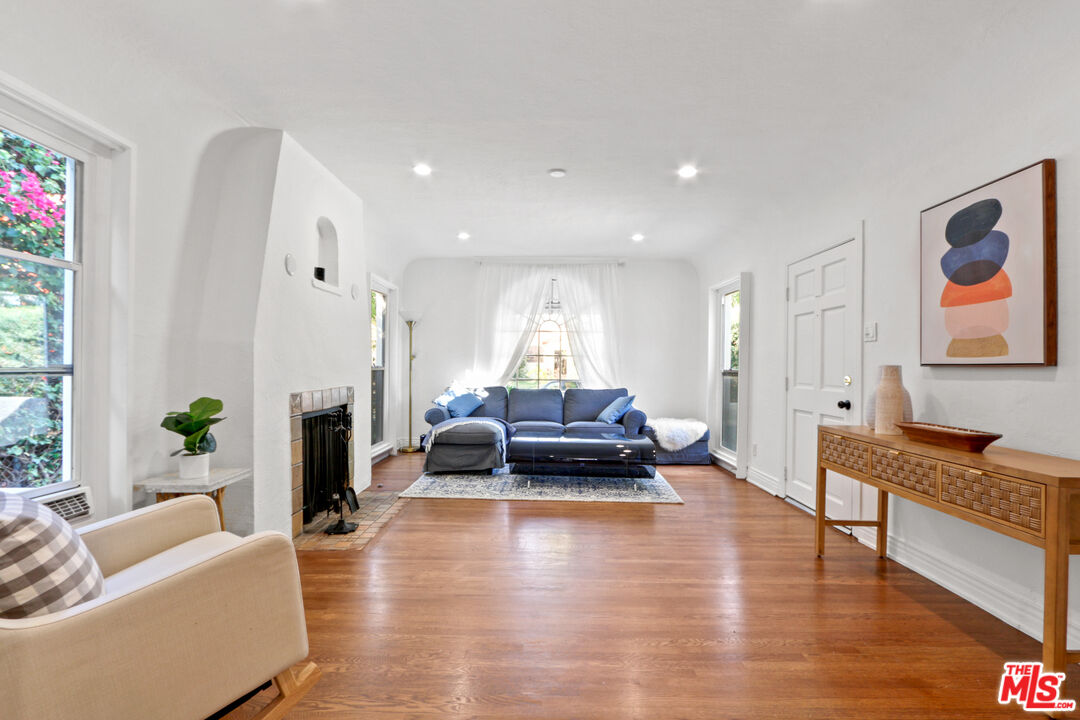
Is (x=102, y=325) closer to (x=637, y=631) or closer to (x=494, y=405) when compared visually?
(x=637, y=631)

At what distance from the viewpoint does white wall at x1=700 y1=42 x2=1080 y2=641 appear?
6.60ft

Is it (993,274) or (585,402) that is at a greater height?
(993,274)

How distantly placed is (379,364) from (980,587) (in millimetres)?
5285

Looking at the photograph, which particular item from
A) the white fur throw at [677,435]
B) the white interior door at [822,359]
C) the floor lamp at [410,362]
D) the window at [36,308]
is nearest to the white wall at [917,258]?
the white interior door at [822,359]

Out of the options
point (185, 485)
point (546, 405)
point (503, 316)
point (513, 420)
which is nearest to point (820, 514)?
point (185, 485)

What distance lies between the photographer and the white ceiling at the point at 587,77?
1.97 metres

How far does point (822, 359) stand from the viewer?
3754 millimetres

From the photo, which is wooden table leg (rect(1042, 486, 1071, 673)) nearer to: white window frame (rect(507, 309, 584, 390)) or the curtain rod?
white window frame (rect(507, 309, 584, 390))

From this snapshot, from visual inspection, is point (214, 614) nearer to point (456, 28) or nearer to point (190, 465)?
point (190, 465)

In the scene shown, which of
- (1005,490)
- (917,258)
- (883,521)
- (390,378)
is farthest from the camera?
(390,378)

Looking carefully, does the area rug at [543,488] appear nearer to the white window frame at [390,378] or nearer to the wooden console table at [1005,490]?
the white window frame at [390,378]

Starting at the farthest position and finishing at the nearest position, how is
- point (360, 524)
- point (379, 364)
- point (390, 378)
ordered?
1. point (390, 378)
2. point (379, 364)
3. point (360, 524)

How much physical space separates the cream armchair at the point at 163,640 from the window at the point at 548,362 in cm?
521

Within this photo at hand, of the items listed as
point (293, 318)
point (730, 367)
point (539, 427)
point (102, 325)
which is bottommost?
point (539, 427)
